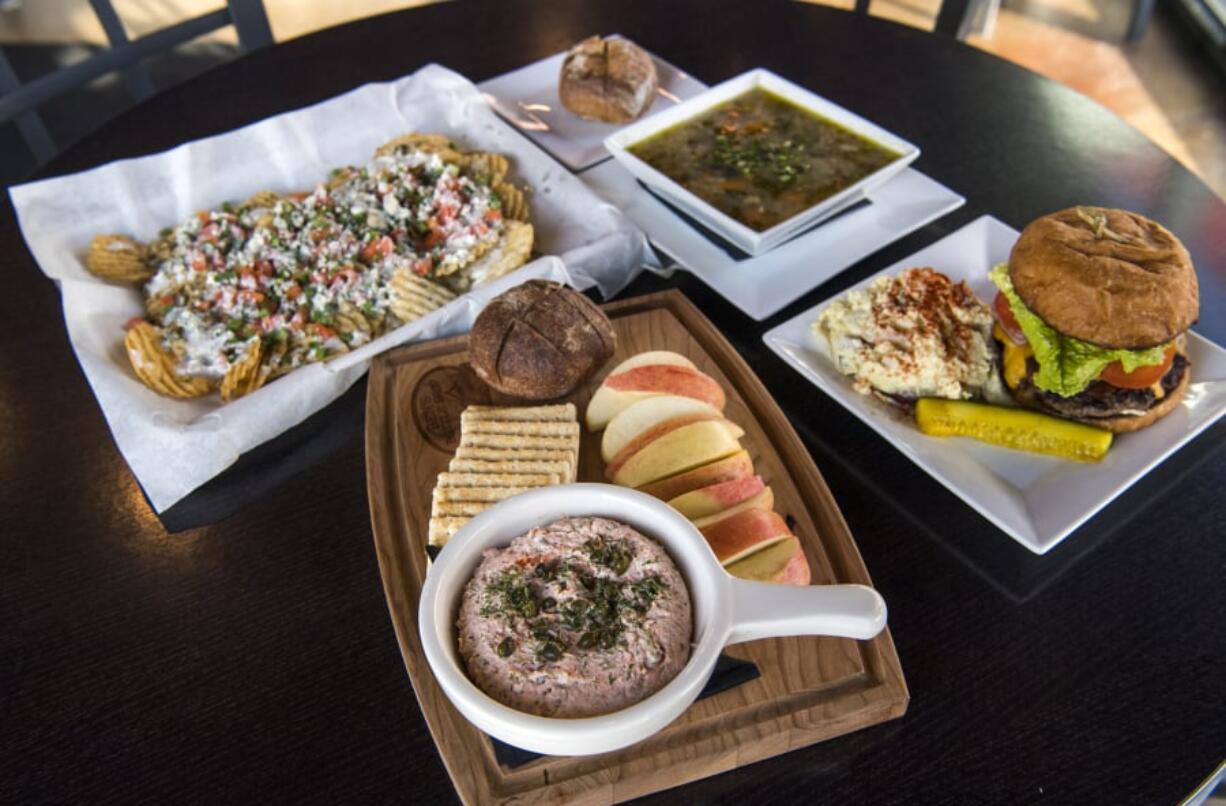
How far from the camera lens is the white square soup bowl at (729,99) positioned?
2229 millimetres

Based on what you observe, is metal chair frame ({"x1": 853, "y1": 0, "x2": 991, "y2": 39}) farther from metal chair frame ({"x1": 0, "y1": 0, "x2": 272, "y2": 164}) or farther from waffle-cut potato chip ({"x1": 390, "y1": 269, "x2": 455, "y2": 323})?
metal chair frame ({"x1": 0, "y1": 0, "x2": 272, "y2": 164})

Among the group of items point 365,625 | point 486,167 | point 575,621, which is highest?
point 575,621

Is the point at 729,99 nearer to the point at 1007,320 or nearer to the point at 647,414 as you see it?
the point at 1007,320

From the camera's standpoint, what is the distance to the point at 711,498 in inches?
62.6

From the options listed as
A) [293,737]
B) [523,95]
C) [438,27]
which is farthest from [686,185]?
[293,737]

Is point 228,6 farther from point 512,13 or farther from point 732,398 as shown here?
point 732,398

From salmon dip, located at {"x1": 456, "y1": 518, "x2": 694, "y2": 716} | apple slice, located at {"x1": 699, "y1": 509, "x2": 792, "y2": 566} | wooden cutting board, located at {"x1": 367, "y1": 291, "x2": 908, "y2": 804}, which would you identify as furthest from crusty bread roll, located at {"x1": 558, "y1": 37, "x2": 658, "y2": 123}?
salmon dip, located at {"x1": 456, "y1": 518, "x2": 694, "y2": 716}

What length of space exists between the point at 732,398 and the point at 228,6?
2491mm

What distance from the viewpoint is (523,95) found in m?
2.88

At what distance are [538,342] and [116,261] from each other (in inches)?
47.8

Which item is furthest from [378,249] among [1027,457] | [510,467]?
[1027,457]

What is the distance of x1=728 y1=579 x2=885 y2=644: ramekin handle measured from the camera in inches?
47.4

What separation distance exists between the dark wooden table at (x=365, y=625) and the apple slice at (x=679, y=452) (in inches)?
12.7

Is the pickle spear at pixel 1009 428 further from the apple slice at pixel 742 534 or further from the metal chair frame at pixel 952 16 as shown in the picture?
the metal chair frame at pixel 952 16
